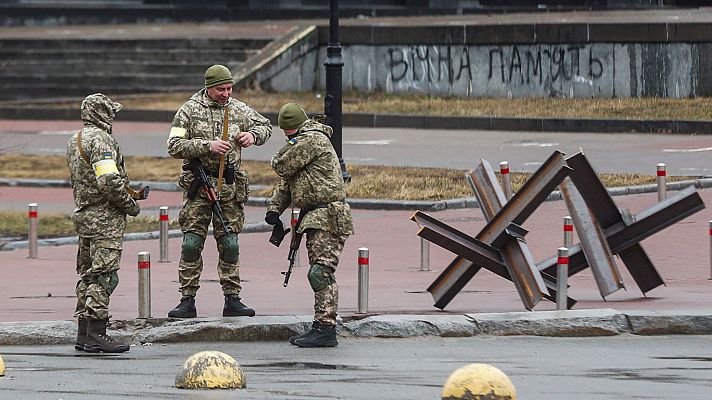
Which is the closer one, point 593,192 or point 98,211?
point 98,211

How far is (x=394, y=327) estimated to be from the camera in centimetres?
1217

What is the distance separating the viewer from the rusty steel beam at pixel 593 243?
1301 cm

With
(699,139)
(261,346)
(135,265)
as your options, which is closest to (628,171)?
(699,139)

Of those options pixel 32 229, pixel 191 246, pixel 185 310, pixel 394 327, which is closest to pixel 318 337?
pixel 394 327

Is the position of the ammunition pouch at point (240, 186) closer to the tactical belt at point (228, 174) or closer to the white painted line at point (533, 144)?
the tactical belt at point (228, 174)

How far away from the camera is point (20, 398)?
31.0 feet

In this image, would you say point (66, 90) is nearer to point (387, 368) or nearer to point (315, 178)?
point (315, 178)

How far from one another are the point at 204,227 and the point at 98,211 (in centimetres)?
114

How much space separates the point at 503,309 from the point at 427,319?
3.34 ft

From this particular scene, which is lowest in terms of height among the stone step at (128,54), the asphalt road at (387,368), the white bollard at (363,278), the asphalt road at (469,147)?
the asphalt road at (387,368)

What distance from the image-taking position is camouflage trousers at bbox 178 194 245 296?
12.5 metres

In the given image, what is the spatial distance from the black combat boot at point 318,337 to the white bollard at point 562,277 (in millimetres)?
1878

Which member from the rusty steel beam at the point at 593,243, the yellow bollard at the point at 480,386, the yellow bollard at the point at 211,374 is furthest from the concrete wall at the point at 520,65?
the yellow bollard at the point at 480,386

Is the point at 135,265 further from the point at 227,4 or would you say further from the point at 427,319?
the point at 227,4
